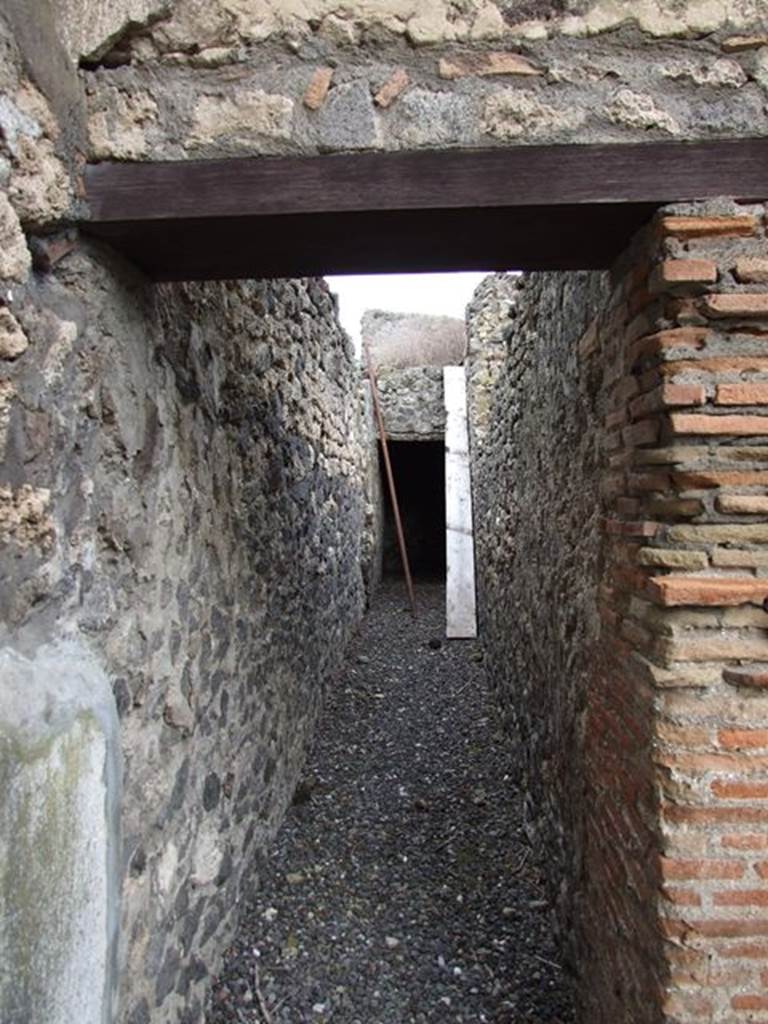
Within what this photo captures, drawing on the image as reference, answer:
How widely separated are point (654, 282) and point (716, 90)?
448 millimetres

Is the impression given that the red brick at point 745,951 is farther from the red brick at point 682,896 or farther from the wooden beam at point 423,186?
the wooden beam at point 423,186

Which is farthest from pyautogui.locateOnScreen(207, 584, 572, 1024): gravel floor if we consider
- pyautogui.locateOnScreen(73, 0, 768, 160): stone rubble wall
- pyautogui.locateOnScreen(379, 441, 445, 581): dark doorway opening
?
pyautogui.locateOnScreen(379, 441, 445, 581): dark doorway opening

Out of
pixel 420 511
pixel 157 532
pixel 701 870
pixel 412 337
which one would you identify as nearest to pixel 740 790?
pixel 701 870

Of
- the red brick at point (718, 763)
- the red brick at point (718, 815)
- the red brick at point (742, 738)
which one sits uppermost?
the red brick at point (742, 738)

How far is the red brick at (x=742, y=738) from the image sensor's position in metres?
1.50

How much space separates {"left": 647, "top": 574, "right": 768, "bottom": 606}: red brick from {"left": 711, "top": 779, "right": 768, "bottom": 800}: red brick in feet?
1.35

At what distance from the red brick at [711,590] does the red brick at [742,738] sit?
30cm

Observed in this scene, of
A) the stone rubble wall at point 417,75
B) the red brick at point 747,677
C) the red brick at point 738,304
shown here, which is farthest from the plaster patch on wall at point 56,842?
the red brick at point 738,304

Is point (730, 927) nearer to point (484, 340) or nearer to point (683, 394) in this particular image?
point (683, 394)

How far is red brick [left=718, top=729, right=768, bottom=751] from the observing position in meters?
1.50

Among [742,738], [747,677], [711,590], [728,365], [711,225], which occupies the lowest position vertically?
[742,738]

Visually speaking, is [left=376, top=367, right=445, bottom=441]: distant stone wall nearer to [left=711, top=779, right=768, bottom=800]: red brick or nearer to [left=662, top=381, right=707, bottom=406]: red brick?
[left=662, top=381, right=707, bottom=406]: red brick

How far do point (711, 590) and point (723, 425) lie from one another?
1.25 feet

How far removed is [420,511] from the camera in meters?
11.9
